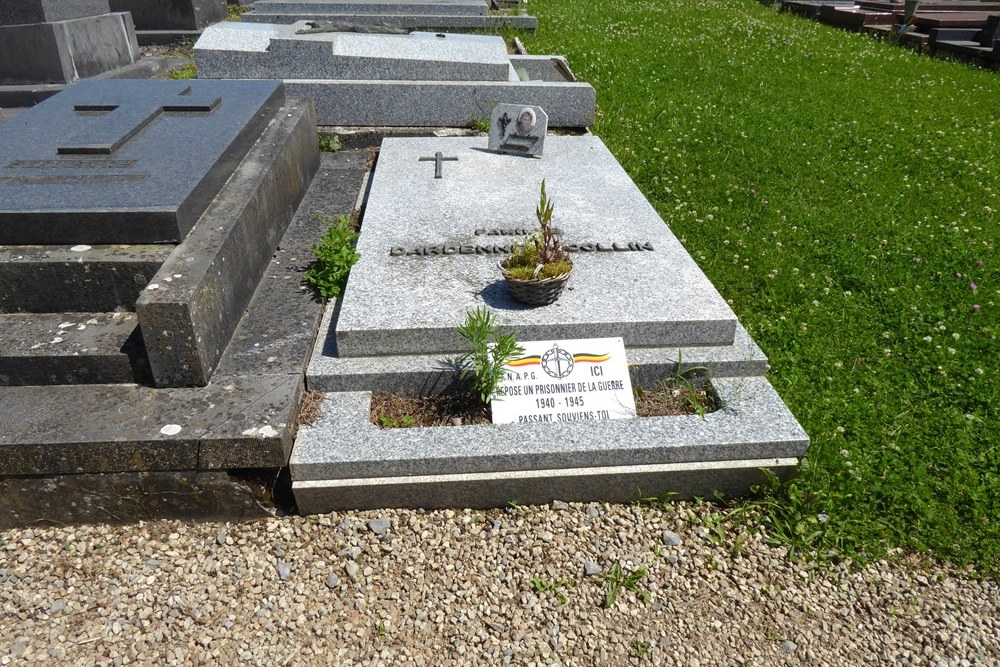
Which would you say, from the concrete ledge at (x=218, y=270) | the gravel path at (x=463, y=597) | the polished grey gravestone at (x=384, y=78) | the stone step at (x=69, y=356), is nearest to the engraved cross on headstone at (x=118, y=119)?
the concrete ledge at (x=218, y=270)

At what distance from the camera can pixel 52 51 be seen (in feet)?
21.9

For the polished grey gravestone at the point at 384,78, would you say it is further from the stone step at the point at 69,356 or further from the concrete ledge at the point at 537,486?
the concrete ledge at the point at 537,486

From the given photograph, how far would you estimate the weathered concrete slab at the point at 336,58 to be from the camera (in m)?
6.68

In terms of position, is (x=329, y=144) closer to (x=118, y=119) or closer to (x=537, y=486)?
(x=118, y=119)

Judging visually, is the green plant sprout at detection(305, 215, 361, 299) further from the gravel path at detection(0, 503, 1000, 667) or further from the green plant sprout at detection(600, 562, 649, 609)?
the green plant sprout at detection(600, 562, 649, 609)

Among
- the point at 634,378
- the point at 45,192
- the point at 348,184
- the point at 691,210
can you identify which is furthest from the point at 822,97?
the point at 45,192

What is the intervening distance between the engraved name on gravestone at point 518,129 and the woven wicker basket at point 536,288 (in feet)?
8.73

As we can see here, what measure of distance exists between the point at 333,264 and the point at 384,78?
3.60 m

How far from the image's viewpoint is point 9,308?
345cm

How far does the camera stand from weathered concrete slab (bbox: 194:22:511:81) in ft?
21.9

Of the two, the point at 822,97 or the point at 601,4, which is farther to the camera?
the point at 601,4

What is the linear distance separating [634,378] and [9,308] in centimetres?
312

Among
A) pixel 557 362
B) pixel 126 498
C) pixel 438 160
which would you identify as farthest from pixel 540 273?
pixel 438 160

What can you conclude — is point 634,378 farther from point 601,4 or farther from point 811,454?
point 601,4
